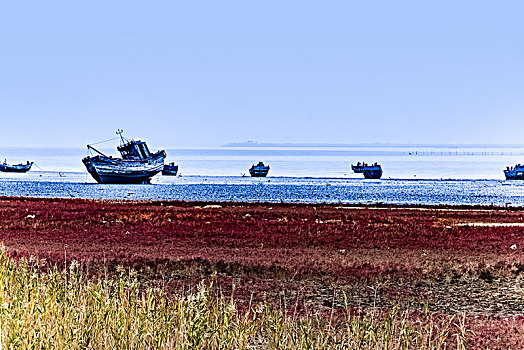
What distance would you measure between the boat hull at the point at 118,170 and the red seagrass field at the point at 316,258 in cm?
8436

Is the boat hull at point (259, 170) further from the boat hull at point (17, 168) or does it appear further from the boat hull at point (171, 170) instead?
the boat hull at point (17, 168)

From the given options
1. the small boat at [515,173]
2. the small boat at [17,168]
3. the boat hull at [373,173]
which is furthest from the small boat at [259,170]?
the small boat at [17,168]

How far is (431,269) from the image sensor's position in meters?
18.7

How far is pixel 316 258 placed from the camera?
20.5m

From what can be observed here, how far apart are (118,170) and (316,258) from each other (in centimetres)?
10001

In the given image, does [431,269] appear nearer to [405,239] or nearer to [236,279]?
[236,279]

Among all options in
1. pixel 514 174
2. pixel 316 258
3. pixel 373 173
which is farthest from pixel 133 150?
pixel 316 258

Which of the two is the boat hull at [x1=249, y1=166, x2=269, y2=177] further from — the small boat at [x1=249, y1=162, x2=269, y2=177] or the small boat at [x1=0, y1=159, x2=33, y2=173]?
the small boat at [x1=0, y1=159, x2=33, y2=173]

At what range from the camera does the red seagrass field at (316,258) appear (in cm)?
1515

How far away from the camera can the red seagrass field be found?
15.1 m

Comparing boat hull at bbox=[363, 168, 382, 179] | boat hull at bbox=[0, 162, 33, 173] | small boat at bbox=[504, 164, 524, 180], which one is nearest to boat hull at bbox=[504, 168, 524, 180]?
small boat at bbox=[504, 164, 524, 180]

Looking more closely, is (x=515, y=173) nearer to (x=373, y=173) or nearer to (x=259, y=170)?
(x=373, y=173)

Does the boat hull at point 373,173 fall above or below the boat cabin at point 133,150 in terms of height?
below

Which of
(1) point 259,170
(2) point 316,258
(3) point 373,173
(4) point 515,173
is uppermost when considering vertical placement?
(4) point 515,173
